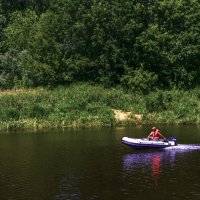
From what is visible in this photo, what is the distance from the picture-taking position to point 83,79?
79.1 m

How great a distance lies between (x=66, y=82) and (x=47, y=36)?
794 centimetres

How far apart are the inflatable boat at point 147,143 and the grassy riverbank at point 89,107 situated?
15.8 m

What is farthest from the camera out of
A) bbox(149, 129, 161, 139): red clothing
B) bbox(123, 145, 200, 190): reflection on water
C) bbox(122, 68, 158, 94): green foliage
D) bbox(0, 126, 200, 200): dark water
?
bbox(122, 68, 158, 94): green foliage

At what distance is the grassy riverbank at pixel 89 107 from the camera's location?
64.3 meters

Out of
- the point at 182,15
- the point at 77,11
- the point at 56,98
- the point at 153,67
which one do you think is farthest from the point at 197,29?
the point at 56,98

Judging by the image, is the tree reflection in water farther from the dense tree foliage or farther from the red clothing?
the dense tree foliage

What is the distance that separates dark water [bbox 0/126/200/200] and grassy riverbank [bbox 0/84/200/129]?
6.87 m

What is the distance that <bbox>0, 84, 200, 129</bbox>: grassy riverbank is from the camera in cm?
6431

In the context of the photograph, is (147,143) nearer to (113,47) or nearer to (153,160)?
(153,160)

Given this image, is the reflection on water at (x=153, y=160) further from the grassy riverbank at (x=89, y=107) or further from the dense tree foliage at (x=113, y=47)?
the dense tree foliage at (x=113, y=47)

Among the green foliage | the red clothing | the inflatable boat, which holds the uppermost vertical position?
the green foliage

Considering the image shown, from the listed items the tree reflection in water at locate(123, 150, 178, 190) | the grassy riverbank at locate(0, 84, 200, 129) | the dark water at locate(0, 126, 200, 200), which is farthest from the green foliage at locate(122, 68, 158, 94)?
the tree reflection in water at locate(123, 150, 178, 190)

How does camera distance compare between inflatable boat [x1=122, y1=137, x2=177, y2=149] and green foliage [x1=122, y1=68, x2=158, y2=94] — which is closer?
inflatable boat [x1=122, y1=137, x2=177, y2=149]

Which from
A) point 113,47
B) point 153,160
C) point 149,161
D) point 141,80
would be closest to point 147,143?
point 153,160
